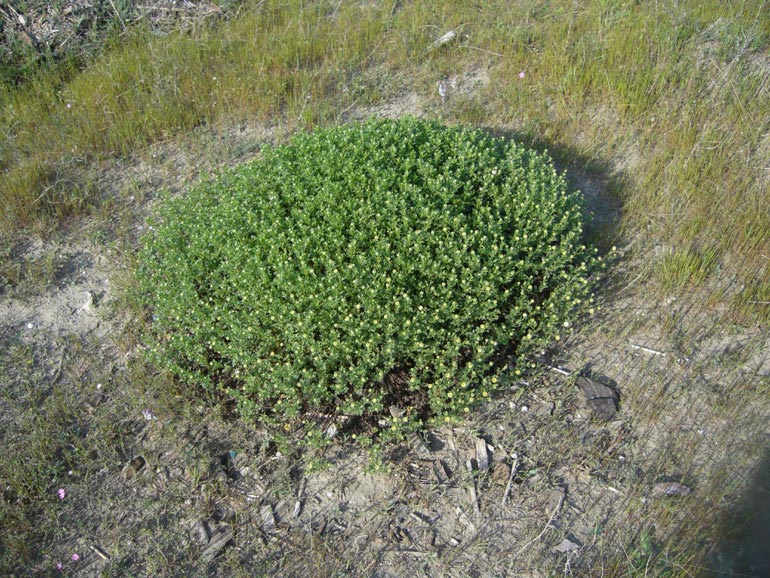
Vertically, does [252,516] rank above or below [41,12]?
below

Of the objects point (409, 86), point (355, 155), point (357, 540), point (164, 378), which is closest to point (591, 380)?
point (357, 540)

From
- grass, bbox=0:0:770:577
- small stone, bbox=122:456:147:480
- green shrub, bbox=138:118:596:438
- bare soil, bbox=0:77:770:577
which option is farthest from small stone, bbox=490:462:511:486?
small stone, bbox=122:456:147:480

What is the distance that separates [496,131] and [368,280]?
251cm

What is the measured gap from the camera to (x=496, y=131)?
18.9 feet

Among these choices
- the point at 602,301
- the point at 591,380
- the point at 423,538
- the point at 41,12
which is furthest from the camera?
the point at 41,12

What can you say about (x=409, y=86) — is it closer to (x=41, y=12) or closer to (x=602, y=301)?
(x=602, y=301)

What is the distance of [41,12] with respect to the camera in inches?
273

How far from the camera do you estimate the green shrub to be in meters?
3.88

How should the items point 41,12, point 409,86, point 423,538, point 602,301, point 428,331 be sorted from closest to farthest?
1. point 423,538
2. point 428,331
3. point 602,301
4. point 409,86
5. point 41,12

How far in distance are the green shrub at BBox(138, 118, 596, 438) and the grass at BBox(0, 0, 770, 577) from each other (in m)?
0.56

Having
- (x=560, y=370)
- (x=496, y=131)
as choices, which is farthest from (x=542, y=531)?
(x=496, y=131)

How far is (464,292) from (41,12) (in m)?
5.72

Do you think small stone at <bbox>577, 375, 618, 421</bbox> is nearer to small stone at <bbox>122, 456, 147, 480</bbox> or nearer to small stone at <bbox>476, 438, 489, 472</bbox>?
small stone at <bbox>476, 438, 489, 472</bbox>

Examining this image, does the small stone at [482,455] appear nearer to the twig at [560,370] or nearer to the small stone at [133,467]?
the twig at [560,370]
